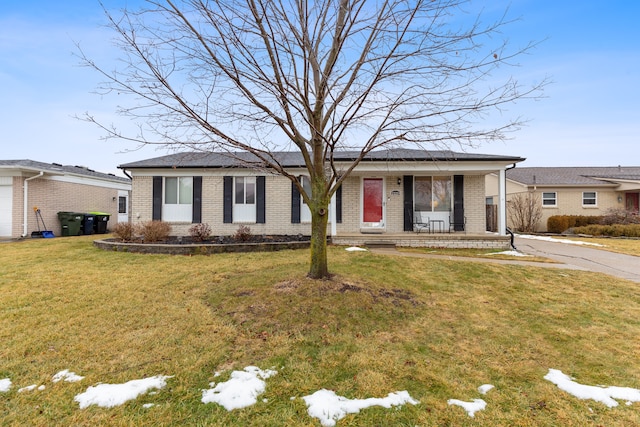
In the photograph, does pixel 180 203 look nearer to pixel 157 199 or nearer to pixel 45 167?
pixel 157 199

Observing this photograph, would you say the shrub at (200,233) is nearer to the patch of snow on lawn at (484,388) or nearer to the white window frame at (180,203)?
the white window frame at (180,203)

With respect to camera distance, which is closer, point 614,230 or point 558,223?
point 614,230

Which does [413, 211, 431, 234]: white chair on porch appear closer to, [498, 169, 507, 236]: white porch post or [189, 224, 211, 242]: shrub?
[498, 169, 507, 236]: white porch post

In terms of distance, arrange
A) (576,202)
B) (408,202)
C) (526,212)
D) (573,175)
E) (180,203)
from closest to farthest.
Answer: (408,202) → (180,203) → (526,212) → (576,202) → (573,175)

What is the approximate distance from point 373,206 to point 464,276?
5773 millimetres

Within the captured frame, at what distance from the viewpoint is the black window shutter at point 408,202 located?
1170 centimetres

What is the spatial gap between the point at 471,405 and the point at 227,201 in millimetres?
10976

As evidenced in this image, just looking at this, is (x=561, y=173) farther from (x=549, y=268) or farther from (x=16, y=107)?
(x=16, y=107)

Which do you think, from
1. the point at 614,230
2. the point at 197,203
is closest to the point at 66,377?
the point at 197,203

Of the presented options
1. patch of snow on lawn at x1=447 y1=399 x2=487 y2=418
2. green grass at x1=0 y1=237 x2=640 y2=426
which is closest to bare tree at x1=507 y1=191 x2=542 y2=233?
green grass at x1=0 y1=237 x2=640 y2=426

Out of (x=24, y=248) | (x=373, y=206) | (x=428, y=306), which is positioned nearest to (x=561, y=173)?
(x=373, y=206)

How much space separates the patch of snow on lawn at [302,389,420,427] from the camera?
220cm

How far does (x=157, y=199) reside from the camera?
11.9 meters

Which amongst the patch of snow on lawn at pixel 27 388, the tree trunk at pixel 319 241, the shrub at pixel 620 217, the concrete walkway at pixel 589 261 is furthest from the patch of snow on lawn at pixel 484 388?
the shrub at pixel 620 217
